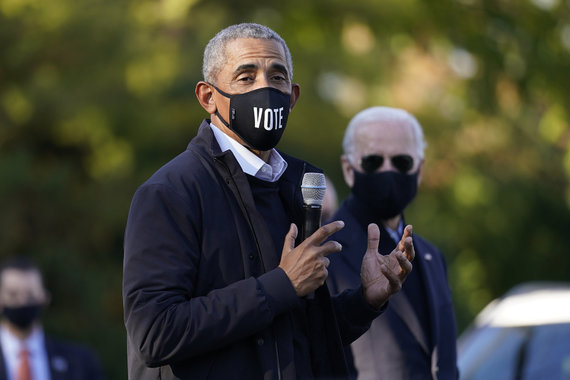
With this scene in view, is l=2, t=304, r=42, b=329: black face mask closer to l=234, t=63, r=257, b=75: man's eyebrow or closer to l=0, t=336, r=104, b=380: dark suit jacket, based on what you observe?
l=0, t=336, r=104, b=380: dark suit jacket

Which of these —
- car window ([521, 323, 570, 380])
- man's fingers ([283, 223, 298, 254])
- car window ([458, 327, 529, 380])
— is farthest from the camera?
car window ([458, 327, 529, 380])

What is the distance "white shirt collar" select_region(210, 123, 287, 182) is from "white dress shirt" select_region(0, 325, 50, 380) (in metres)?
4.78

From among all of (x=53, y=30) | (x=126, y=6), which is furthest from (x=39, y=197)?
(x=126, y=6)

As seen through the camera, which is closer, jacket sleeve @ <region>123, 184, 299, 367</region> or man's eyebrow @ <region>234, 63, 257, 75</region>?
jacket sleeve @ <region>123, 184, 299, 367</region>

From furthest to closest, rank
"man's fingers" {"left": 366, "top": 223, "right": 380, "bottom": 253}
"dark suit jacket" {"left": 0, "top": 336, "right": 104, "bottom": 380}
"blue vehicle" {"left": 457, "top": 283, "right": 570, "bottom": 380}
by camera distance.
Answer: "dark suit jacket" {"left": 0, "top": 336, "right": 104, "bottom": 380}, "blue vehicle" {"left": 457, "top": 283, "right": 570, "bottom": 380}, "man's fingers" {"left": 366, "top": 223, "right": 380, "bottom": 253}

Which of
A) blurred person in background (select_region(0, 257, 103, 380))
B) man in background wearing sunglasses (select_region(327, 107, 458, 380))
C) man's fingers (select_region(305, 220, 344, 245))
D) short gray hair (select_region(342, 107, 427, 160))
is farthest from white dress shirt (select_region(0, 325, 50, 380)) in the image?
man's fingers (select_region(305, 220, 344, 245))

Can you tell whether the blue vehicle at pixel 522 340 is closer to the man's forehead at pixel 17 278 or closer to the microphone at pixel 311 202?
the microphone at pixel 311 202

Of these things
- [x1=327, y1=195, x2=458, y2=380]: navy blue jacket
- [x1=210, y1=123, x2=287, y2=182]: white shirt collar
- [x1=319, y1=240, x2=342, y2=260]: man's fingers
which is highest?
[x1=210, y1=123, x2=287, y2=182]: white shirt collar

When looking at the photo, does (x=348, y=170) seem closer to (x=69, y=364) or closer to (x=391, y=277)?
(x=391, y=277)

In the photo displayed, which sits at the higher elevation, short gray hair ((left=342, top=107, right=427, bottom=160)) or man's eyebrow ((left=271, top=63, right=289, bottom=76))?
man's eyebrow ((left=271, top=63, right=289, bottom=76))

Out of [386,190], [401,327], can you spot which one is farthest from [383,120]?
[401,327]

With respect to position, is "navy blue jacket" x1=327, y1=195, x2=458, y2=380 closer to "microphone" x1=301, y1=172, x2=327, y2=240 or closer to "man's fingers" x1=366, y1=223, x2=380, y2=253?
"man's fingers" x1=366, y1=223, x2=380, y2=253

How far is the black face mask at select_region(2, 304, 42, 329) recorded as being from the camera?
7.54 metres

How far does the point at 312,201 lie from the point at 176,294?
49 centimetres
